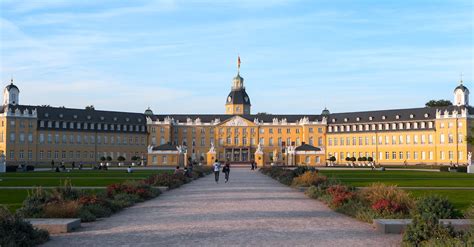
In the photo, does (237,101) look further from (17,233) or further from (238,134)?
(17,233)

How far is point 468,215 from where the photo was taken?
14.5 metres

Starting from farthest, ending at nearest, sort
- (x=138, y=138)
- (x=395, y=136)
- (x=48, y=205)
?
(x=138, y=138) → (x=395, y=136) → (x=48, y=205)

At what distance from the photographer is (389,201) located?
17672 millimetres

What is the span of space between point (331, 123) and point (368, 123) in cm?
943

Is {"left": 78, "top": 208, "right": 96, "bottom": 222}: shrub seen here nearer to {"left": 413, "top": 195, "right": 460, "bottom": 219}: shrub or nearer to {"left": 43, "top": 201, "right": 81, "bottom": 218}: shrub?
{"left": 43, "top": 201, "right": 81, "bottom": 218}: shrub

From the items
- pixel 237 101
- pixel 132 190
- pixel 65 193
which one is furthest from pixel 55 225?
pixel 237 101

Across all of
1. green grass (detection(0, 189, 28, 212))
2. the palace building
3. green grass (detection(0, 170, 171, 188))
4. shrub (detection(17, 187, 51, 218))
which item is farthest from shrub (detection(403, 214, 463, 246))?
the palace building

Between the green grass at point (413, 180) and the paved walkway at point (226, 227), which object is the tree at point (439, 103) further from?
the paved walkway at point (226, 227)

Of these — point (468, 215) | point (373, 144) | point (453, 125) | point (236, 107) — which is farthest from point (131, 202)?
point (236, 107)

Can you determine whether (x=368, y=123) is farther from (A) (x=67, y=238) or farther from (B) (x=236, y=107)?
(A) (x=67, y=238)

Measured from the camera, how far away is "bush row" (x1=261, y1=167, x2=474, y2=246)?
38.0 ft

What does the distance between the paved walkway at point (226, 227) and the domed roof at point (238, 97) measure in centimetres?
11934

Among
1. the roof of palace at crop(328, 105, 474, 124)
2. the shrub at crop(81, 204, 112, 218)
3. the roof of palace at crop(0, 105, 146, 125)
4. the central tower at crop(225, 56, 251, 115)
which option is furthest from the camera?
the central tower at crop(225, 56, 251, 115)

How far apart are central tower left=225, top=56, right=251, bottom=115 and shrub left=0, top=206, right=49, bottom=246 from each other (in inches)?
5070
